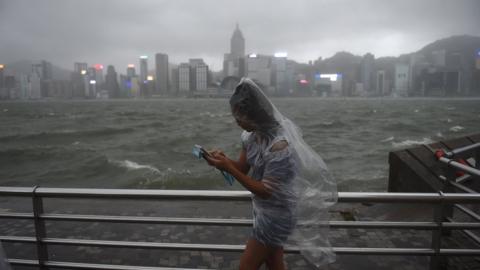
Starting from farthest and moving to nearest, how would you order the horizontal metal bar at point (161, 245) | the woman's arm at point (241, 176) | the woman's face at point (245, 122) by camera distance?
the horizontal metal bar at point (161, 245) → the woman's face at point (245, 122) → the woman's arm at point (241, 176)

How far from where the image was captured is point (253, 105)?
2008 millimetres

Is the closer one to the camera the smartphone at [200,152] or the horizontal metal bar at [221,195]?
the smartphone at [200,152]

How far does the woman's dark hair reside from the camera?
1995 millimetres

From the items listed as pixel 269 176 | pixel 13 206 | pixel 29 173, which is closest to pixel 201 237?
pixel 269 176

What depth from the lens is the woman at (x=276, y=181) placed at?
1952 mm

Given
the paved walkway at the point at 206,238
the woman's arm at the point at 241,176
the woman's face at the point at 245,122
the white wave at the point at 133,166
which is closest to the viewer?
the woman's arm at the point at 241,176

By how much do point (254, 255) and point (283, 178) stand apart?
0.56 metres

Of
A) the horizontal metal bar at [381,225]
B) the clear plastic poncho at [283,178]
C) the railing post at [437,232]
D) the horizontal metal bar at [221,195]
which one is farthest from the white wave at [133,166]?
the clear plastic poncho at [283,178]

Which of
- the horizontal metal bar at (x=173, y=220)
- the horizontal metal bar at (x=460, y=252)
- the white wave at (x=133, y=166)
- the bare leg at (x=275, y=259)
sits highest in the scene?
the horizontal metal bar at (x=173, y=220)

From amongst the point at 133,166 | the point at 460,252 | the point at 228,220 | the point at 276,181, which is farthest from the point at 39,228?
the point at 133,166

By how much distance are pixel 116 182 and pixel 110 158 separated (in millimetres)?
7063

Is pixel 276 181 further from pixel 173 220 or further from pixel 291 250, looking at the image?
pixel 173 220

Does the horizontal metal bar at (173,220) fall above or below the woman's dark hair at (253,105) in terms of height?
below

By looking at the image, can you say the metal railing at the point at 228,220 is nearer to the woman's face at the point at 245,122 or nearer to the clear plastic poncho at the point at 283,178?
the clear plastic poncho at the point at 283,178
